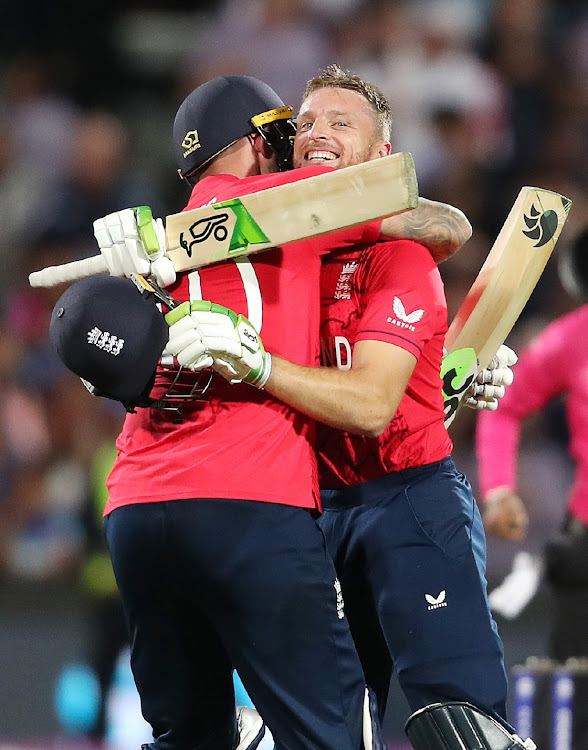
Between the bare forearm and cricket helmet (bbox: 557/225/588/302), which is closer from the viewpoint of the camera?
the bare forearm

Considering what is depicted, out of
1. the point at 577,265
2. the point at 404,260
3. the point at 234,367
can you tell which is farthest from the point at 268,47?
the point at 234,367

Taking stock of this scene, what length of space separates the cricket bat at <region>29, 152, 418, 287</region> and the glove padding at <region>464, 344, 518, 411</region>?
94 centimetres

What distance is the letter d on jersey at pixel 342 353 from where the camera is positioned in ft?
10.5

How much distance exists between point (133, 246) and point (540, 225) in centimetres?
134

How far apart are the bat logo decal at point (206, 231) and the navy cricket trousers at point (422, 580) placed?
0.80m

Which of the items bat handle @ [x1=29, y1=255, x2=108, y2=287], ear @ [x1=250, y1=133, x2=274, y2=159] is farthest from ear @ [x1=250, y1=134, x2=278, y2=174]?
bat handle @ [x1=29, y1=255, x2=108, y2=287]

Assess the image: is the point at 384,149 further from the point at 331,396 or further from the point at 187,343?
the point at 187,343

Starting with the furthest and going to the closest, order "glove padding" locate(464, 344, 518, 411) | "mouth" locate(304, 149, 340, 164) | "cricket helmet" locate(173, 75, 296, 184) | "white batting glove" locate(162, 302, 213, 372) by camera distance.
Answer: "glove padding" locate(464, 344, 518, 411) → "mouth" locate(304, 149, 340, 164) → "cricket helmet" locate(173, 75, 296, 184) → "white batting glove" locate(162, 302, 213, 372)

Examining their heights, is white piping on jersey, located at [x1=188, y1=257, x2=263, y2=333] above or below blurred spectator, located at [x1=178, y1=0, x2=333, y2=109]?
below

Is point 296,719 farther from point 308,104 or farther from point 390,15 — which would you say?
point 390,15

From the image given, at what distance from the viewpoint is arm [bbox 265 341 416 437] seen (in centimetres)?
281

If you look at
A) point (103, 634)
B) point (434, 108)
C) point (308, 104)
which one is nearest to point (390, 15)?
point (434, 108)

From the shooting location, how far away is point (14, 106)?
8672 mm

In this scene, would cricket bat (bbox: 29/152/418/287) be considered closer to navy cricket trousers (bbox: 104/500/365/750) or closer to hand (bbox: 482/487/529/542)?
navy cricket trousers (bbox: 104/500/365/750)
